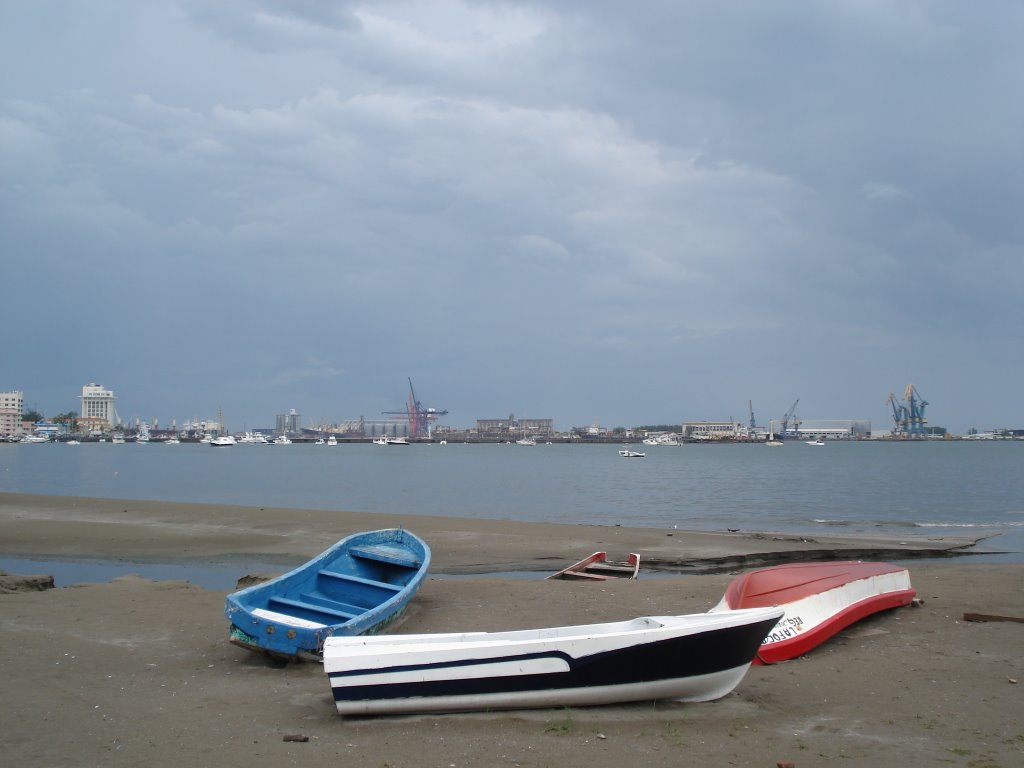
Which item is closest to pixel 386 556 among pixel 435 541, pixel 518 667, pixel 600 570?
pixel 600 570

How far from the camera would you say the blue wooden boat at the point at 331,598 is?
8.85 metres

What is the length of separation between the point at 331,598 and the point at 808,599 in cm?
654

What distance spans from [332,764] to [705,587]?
30.5ft

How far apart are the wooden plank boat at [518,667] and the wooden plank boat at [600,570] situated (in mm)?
8346

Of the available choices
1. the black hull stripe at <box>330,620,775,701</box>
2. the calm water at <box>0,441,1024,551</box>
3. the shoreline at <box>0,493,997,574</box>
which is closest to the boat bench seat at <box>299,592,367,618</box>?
the black hull stripe at <box>330,620,775,701</box>

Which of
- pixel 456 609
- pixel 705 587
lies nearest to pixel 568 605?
pixel 456 609

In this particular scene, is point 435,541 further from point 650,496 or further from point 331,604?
point 650,496

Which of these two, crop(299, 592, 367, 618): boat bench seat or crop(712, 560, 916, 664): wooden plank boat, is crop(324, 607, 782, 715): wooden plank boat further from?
crop(299, 592, 367, 618): boat bench seat

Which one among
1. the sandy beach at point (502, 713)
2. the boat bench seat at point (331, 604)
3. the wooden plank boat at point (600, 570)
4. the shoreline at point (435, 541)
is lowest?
the shoreline at point (435, 541)

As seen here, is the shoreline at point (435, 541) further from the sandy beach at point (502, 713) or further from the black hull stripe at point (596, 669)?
the black hull stripe at point (596, 669)

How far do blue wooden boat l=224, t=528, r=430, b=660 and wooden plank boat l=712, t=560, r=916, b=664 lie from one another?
14.4 feet

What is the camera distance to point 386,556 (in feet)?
42.5

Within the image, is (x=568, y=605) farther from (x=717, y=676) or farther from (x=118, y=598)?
(x=118, y=598)

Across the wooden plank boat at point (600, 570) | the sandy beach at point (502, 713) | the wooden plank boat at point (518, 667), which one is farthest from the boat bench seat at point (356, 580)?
the wooden plank boat at point (600, 570)
